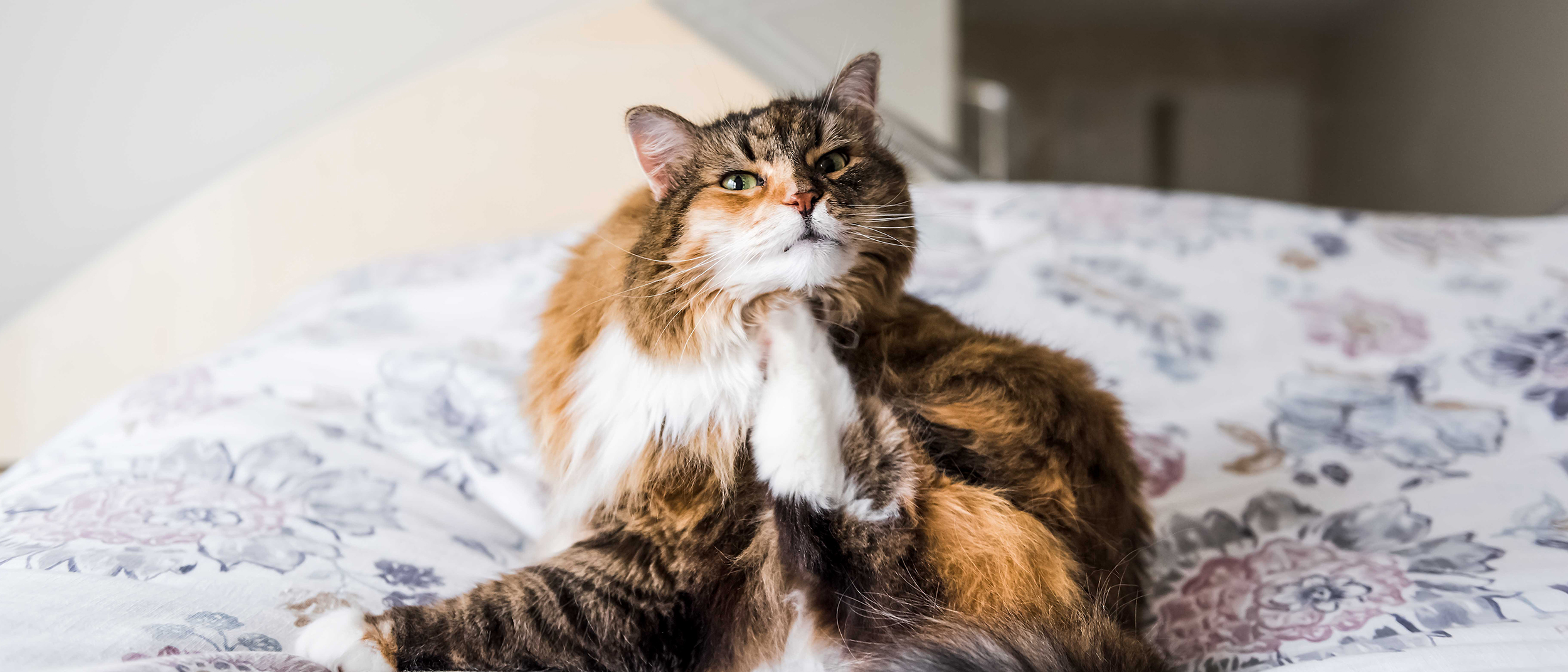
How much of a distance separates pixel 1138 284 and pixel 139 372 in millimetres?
2436

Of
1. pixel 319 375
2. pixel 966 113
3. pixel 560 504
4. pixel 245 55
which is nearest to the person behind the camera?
pixel 560 504

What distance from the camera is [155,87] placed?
196 centimetres

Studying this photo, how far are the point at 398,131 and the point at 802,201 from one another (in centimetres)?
181

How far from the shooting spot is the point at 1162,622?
0.87 metres

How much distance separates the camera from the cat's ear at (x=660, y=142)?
29.7 inches

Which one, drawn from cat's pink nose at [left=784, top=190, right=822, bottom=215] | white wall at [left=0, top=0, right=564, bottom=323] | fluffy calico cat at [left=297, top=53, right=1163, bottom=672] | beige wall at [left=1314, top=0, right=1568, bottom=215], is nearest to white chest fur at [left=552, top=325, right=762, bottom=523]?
fluffy calico cat at [left=297, top=53, right=1163, bottom=672]

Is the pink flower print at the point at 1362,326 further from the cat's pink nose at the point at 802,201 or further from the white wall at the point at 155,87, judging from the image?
the white wall at the point at 155,87

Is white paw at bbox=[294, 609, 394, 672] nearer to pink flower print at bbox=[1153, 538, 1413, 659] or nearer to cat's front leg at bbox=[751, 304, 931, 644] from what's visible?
cat's front leg at bbox=[751, 304, 931, 644]

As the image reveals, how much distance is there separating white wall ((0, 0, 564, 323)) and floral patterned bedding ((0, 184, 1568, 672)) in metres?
0.62

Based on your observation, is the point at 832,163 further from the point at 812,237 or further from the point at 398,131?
the point at 398,131

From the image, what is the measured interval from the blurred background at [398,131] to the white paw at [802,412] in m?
1.36

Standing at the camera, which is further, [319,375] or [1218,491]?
[319,375]

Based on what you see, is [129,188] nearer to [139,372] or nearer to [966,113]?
[139,372]

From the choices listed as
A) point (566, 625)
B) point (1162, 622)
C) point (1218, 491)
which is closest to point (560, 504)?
point (566, 625)
